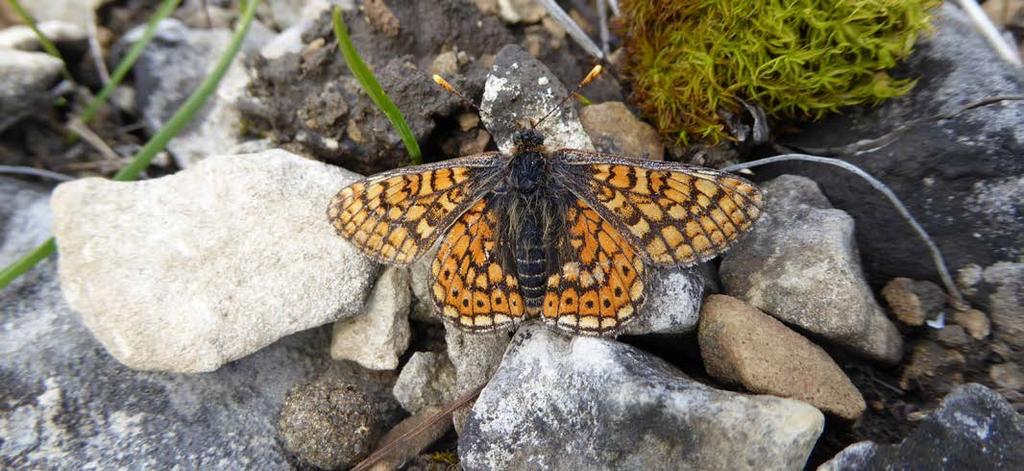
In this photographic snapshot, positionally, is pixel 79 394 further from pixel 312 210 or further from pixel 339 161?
pixel 339 161

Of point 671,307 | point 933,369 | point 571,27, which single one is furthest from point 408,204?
point 933,369

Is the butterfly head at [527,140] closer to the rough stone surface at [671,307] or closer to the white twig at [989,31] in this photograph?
the rough stone surface at [671,307]

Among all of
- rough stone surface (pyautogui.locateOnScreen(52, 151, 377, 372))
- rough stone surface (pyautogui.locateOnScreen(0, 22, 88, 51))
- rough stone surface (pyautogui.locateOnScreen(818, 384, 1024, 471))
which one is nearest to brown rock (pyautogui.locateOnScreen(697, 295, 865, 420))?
rough stone surface (pyautogui.locateOnScreen(818, 384, 1024, 471))

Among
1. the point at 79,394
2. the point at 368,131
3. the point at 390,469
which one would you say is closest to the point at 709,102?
the point at 368,131

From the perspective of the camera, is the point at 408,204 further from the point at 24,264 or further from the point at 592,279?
the point at 24,264

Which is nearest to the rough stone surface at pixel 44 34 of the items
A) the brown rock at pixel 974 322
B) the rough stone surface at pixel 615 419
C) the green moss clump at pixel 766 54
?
the green moss clump at pixel 766 54
